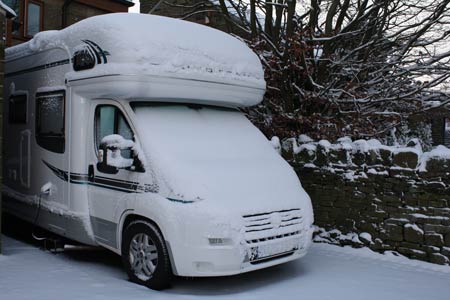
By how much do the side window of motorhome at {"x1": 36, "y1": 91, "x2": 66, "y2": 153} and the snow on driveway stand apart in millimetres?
1473

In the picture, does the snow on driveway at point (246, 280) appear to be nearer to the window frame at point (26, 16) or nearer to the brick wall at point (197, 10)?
the brick wall at point (197, 10)

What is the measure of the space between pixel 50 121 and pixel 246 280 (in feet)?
11.0

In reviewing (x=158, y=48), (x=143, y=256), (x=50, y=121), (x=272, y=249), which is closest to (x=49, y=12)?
(x=50, y=121)

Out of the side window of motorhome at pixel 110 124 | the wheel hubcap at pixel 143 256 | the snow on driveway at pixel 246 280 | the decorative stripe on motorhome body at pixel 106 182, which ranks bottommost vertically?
the snow on driveway at pixel 246 280

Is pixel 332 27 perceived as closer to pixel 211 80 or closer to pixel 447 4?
pixel 447 4

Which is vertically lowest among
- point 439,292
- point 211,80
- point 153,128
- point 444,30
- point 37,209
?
point 439,292

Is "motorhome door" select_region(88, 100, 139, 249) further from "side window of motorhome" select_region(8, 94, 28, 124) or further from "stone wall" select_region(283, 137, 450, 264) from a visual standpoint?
"stone wall" select_region(283, 137, 450, 264)

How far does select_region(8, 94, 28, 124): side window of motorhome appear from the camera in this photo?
7621mm

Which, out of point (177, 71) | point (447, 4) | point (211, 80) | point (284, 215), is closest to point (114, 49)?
point (177, 71)

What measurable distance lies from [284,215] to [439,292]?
74.8 inches

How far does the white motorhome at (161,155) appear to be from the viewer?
203 inches

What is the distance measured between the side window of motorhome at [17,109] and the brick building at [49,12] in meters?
7.44

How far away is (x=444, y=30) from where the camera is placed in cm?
1060

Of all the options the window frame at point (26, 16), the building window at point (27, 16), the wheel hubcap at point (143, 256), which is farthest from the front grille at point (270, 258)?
the window frame at point (26, 16)
